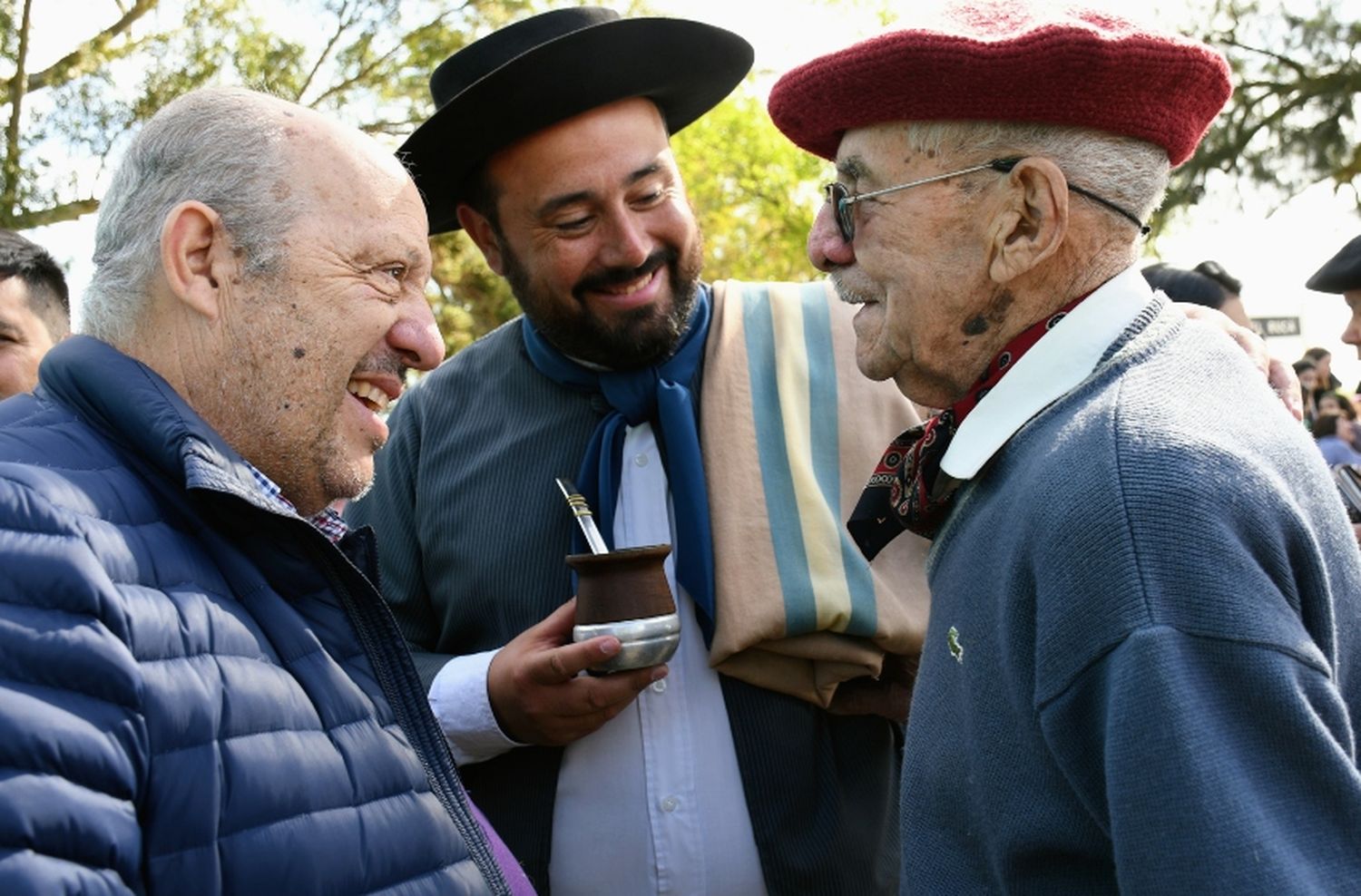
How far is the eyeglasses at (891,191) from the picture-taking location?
1.87 metres

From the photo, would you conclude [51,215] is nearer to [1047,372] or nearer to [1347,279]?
[1347,279]

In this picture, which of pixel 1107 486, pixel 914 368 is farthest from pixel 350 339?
pixel 1107 486

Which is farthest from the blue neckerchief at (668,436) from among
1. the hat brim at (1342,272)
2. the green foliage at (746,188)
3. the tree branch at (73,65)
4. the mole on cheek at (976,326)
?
the green foliage at (746,188)

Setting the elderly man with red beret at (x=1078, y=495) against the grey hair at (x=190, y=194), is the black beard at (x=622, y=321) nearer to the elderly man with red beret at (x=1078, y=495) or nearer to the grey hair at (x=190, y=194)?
the elderly man with red beret at (x=1078, y=495)

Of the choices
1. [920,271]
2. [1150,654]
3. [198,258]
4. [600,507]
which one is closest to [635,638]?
[600,507]

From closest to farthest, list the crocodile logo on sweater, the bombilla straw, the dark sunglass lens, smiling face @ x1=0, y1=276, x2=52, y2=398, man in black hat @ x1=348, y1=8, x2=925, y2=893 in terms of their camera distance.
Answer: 1. the crocodile logo on sweater
2. the dark sunglass lens
3. the bombilla straw
4. man in black hat @ x1=348, y1=8, x2=925, y2=893
5. smiling face @ x1=0, y1=276, x2=52, y2=398

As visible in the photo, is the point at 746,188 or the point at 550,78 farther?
the point at 746,188

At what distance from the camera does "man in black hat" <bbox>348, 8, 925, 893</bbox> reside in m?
2.57

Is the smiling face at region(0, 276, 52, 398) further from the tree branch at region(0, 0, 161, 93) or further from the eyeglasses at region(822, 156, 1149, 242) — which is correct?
the tree branch at region(0, 0, 161, 93)

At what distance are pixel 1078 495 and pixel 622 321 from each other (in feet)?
4.85

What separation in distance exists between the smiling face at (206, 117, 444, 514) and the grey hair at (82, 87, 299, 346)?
33 millimetres

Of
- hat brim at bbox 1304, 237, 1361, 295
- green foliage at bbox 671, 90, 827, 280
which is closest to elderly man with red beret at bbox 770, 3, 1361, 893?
hat brim at bbox 1304, 237, 1361, 295

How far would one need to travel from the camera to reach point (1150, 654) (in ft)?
4.66

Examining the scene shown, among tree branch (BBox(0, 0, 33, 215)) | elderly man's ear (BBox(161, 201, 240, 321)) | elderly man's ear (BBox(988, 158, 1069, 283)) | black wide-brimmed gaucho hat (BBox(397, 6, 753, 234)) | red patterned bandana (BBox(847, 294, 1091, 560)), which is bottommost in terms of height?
red patterned bandana (BBox(847, 294, 1091, 560))
